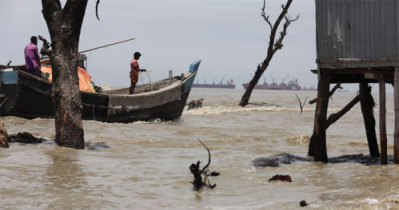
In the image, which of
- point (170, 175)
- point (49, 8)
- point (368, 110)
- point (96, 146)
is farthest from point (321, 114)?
point (49, 8)

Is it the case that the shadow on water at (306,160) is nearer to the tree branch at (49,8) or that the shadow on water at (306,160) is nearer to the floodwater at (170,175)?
the floodwater at (170,175)

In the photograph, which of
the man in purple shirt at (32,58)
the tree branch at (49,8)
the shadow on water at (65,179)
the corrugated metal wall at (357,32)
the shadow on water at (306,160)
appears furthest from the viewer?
the man in purple shirt at (32,58)

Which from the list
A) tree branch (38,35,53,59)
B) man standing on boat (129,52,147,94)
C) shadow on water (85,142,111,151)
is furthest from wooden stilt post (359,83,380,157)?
man standing on boat (129,52,147,94)

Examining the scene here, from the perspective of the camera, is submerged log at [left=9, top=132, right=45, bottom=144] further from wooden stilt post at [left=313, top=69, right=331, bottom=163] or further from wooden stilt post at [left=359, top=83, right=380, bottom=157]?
wooden stilt post at [left=359, top=83, right=380, bottom=157]

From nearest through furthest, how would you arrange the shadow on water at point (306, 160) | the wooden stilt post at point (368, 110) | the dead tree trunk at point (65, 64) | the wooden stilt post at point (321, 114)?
the wooden stilt post at point (321, 114) → the shadow on water at point (306, 160) → the dead tree trunk at point (65, 64) → the wooden stilt post at point (368, 110)

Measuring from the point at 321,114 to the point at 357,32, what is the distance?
1.73 metres

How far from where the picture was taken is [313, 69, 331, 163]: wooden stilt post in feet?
35.4

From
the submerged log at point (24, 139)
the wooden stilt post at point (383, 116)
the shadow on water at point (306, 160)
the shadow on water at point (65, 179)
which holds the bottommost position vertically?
the shadow on water at point (306, 160)

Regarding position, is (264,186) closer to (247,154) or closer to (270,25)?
(247,154)

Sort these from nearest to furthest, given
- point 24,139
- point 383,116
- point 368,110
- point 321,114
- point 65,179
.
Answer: point 65,179, point 383,116, point 321,114, point 368,110, point 24,139

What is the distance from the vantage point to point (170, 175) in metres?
9.69

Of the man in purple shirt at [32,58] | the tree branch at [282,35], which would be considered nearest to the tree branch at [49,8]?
the man in purple shirt at [32,58]

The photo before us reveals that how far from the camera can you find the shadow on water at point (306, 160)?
1101cm

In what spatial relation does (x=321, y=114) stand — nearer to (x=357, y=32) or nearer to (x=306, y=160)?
(x=306, y=160)
